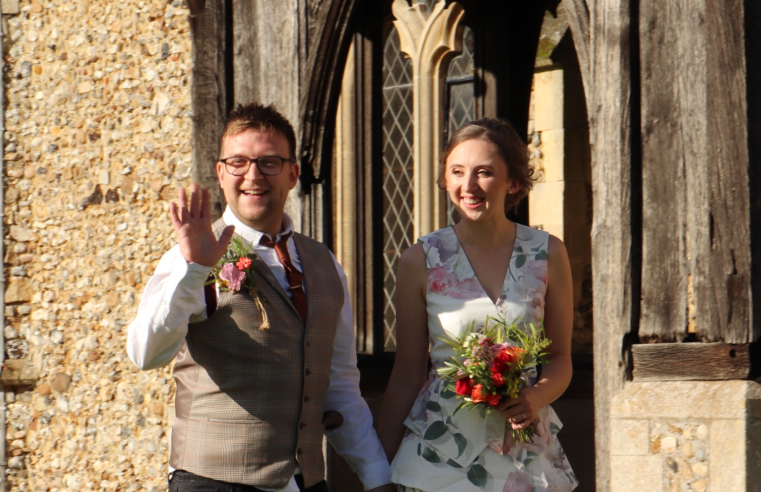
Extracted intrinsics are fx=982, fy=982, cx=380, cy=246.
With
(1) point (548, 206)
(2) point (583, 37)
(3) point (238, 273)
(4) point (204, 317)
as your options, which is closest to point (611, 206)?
(2) point (583, 37)

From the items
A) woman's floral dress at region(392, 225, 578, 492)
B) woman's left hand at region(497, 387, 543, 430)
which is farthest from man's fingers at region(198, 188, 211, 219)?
woman's left hand at region(497, 387, 543, 430)

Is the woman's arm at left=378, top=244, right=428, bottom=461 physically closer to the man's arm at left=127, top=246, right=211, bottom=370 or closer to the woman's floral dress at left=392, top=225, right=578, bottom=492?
the woman's floral dress at left=392, top=225, right=578, bottom=492

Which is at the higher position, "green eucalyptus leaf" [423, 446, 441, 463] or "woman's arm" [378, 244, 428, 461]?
"woman's arm" [378, 244, 428, 461]

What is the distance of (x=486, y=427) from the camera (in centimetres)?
292

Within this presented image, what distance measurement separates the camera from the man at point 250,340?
2605 millimetres

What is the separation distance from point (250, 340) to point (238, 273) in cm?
19

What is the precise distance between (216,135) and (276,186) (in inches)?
98.9

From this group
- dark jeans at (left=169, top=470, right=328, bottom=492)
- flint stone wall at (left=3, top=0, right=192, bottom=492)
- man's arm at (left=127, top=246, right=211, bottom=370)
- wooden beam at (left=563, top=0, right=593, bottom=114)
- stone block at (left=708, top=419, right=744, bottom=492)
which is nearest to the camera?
man's arm at (left=127, top=246, right=211, bottom=370)

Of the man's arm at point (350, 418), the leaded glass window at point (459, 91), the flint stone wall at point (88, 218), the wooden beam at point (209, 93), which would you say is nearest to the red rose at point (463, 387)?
the man's arm at point (350, 418)

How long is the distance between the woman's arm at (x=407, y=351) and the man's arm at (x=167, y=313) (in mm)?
715

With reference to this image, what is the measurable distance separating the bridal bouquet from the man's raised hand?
760mm

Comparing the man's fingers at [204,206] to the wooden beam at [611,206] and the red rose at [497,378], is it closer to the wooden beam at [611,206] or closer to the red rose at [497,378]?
the red rose at [497,378]

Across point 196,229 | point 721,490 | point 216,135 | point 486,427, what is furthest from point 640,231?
point 216,135

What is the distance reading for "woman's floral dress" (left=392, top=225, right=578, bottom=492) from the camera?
2.88m
